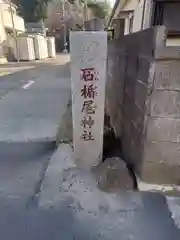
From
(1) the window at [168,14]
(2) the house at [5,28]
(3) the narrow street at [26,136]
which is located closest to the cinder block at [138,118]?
(1) the window at [168,14]

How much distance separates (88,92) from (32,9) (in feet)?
134

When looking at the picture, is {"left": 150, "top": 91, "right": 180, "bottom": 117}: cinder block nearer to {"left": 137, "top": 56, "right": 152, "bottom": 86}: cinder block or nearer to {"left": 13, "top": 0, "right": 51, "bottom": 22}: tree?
{"left": 137, "top": 56, "right": 152, "bottom": 86}: cinder block

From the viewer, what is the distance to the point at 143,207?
301cm

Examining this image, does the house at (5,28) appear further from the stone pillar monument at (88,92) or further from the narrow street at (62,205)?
the stone pillar monument at (88,92)

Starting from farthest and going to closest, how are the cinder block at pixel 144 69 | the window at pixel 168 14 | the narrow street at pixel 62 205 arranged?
the window at pixel 168 14, the cinder block at pixel 144 69, the narrow street at pixel 62 205

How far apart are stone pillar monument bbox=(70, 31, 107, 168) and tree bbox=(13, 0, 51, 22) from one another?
129ft

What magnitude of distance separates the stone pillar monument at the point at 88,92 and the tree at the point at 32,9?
129 ft

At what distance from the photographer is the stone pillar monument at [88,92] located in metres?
3.18

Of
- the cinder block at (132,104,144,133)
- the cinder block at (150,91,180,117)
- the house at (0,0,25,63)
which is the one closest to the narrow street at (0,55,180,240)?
the cinder block at (132,104,144,133)

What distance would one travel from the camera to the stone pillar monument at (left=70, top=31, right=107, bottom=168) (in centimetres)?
318

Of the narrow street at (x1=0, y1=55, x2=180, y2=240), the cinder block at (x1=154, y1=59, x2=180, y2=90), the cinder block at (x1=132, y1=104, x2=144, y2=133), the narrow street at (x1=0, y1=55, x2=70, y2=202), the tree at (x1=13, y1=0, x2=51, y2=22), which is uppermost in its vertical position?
the tree at (x1=13, y1=0, x2=51, y2=22)

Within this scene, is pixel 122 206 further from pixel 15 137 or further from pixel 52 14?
pixel 52 14

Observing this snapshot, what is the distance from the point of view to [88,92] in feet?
11.2

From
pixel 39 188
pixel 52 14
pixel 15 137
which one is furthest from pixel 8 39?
pixel 39 188
